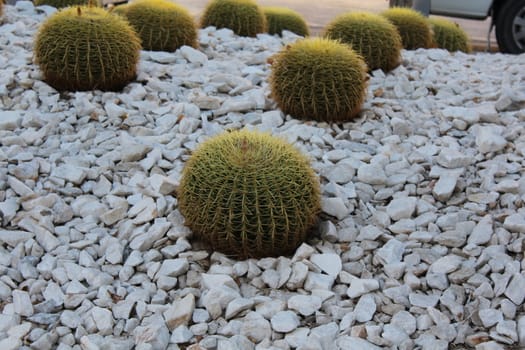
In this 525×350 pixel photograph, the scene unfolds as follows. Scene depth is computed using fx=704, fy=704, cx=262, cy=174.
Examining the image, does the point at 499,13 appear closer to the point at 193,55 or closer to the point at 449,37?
the point at 449,37

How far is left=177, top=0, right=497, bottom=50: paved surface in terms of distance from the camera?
34.6 feet

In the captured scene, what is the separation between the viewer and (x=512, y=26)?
6.71 m

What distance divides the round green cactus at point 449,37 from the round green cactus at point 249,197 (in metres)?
3.87

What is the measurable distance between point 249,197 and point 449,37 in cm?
428

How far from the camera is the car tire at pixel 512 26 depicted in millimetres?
6660

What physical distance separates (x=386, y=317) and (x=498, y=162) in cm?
133

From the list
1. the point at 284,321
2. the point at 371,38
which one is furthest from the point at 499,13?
the point at 284,321

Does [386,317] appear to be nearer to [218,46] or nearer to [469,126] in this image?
[469,126]

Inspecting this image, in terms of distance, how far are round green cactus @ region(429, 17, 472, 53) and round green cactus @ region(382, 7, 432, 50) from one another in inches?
22.2

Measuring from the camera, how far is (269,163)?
3.09 m

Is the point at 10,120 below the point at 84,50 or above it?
below

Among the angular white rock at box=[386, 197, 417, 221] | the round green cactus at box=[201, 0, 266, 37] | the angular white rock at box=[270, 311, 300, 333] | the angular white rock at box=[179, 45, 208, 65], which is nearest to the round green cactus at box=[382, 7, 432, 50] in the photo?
the round green cactus at box=[201, 0, 266, 37]

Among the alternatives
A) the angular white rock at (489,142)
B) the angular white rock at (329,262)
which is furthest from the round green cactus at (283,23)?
the angular white rock at (329,262)

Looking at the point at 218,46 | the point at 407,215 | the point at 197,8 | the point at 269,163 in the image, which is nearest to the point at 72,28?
the point at 218,46
